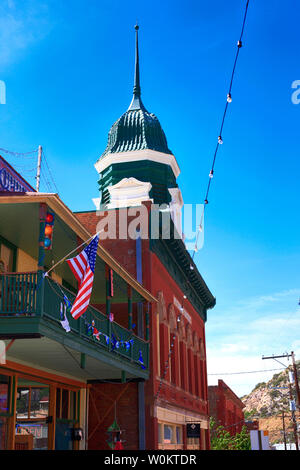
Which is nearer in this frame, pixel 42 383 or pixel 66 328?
pixel 66 328

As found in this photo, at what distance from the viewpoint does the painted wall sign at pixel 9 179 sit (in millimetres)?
17719

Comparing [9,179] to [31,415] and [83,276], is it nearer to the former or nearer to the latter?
[83,276]

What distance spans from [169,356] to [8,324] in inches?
536

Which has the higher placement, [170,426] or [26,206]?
[26,206]

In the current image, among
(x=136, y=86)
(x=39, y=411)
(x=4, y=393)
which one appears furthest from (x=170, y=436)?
(x=136, y=86)

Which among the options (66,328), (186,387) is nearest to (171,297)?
(186,387)

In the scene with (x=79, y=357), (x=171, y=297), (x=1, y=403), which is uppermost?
(x=171, y=297)

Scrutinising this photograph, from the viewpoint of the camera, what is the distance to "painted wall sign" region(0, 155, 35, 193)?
1772 cm

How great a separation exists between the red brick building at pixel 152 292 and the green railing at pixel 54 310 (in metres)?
1.12

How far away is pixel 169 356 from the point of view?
25734 millimetres

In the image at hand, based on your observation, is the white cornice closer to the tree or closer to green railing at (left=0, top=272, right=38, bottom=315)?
green railing at (left=0, top=272, right=38, bottom=315)

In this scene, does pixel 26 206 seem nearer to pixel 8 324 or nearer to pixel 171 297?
pixel 8 324

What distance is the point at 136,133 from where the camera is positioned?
109 feet
